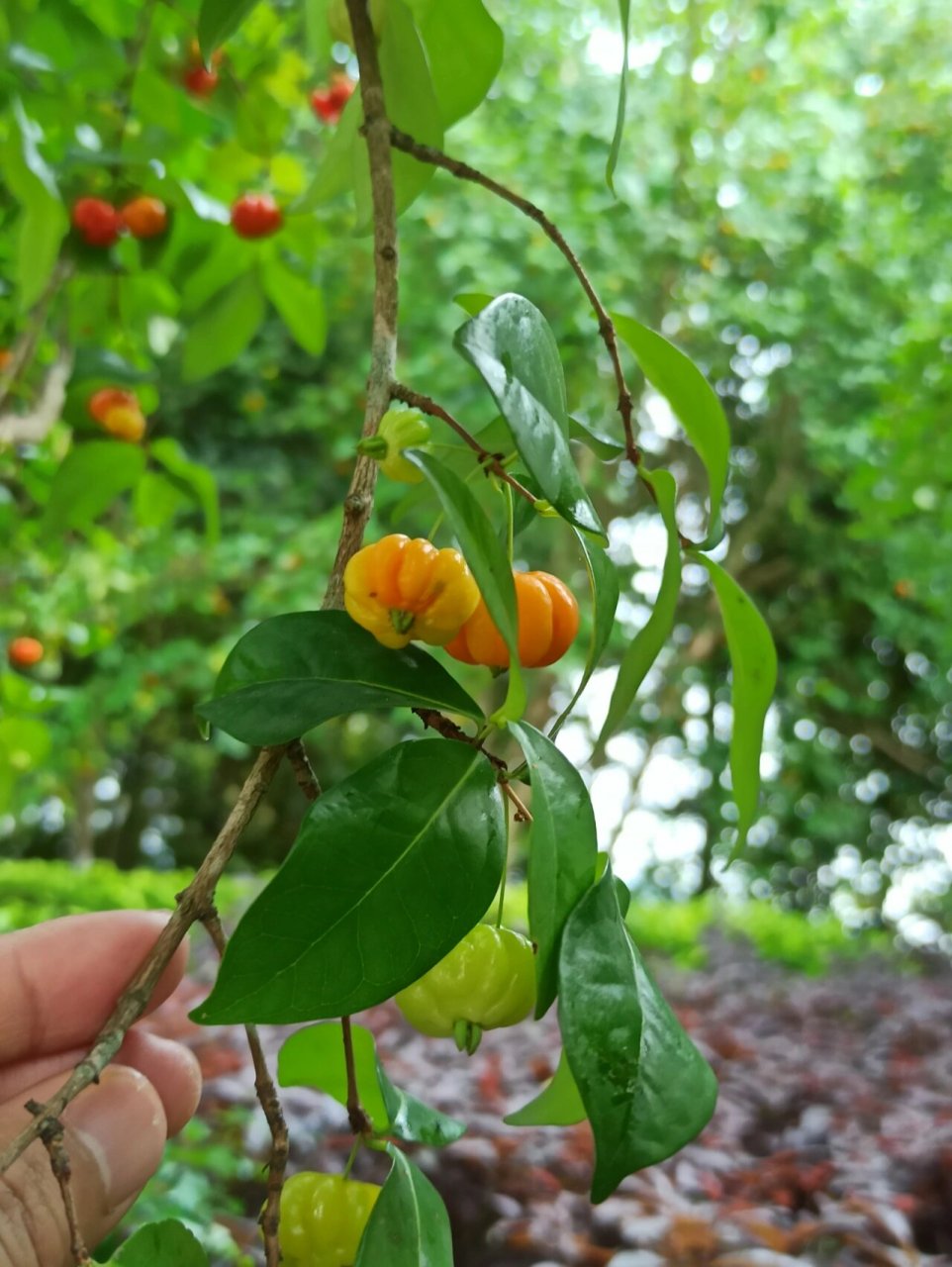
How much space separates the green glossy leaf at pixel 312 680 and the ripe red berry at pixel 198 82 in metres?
1.43

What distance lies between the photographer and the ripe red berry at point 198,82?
1.57 m

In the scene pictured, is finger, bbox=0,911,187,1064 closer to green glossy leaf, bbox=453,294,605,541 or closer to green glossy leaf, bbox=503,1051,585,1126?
green glossy leaf, bbox=503,1051,585,1126

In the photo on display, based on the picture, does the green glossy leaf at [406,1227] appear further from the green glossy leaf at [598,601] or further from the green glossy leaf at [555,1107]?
the green glossy leaf at [598,601]

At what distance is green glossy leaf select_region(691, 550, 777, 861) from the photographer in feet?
1.44

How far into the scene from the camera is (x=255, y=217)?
128 cm

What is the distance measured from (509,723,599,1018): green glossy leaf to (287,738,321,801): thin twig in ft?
0.27

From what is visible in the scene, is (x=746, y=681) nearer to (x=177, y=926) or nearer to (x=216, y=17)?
(x=177, y=926)

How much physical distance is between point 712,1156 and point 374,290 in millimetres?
1155

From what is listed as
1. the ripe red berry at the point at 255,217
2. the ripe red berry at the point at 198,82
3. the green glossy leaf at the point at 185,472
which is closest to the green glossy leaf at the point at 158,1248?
the green glossy leaf at the point at 185,472

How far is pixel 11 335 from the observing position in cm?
167

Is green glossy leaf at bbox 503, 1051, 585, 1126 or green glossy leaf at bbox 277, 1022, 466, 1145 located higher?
green glossy leaf at bbox 503, 1051, 585, 1126

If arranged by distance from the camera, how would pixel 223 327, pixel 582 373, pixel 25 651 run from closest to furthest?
pixel 223 327 < pixel 25 651 < pixel 582 373

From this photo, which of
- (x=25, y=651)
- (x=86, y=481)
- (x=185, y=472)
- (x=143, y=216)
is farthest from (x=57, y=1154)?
(x=25, y=651)

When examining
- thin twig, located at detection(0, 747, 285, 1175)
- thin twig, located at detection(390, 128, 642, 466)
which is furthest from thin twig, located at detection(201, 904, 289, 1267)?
thin twig, located at detection(390, 128, 642, 466)
